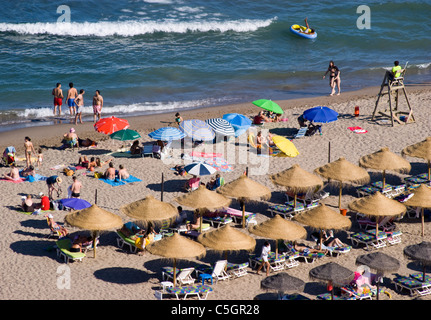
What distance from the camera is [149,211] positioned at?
17.3 metres

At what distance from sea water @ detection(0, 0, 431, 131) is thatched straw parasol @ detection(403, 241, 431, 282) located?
16701mm

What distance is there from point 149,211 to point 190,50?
82.1 ft

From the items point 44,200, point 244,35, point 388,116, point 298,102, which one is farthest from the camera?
point 244,35

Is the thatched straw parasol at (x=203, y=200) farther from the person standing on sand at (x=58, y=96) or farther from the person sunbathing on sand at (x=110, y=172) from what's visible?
the person standing on sand at (x=58, y=96)

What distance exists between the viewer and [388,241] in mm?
18000

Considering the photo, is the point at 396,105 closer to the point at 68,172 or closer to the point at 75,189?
the point at 68,172

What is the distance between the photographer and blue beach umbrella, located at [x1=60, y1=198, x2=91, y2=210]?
1853 centimetres

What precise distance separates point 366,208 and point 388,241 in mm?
1081

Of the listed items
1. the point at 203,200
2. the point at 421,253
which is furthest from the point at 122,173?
the point at 421,253

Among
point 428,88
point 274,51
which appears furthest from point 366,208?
point 274,51

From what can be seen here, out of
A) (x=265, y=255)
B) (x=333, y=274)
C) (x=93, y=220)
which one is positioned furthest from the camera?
(x=93, y=220)

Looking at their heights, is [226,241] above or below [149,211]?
below

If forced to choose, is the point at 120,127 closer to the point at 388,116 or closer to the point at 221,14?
the point at 388,116

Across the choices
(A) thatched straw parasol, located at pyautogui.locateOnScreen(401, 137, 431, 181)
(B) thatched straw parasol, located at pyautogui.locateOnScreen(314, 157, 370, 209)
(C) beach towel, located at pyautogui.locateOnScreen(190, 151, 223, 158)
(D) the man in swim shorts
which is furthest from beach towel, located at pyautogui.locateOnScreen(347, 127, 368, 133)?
(D) the man in swim shorts
